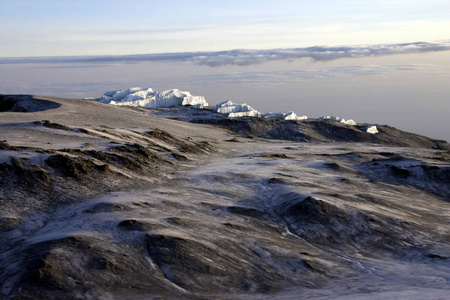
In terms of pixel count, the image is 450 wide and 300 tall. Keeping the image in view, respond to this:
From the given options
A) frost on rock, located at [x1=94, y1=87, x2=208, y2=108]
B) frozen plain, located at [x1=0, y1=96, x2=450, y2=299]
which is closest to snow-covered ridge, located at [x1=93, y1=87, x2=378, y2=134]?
frost on rock, located at [x1=94, y1=87, x2=208, y2=108]

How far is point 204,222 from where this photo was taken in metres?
23.0

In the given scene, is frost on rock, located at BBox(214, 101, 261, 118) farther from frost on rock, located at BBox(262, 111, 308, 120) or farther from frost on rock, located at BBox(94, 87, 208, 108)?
frost on rock, located at BBox(94, 87, 208, 108)

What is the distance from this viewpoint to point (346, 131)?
73500 millimetres

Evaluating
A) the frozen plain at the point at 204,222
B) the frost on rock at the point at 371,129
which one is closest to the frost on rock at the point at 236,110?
the frost on rock at the point at 371,129

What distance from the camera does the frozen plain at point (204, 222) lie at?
17406 mm

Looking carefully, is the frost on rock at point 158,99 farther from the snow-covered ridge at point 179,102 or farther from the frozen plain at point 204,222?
the frozen plain at point 204,222

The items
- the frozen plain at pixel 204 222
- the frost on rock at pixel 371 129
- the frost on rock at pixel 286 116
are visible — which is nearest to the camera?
the frozen plain at pixel 204 222

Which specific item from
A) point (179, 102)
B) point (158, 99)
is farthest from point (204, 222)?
point (179, 102)

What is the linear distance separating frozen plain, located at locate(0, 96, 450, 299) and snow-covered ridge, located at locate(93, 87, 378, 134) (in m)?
38.7

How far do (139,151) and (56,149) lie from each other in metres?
5.24

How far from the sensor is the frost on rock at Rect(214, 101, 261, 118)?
80.9 meters

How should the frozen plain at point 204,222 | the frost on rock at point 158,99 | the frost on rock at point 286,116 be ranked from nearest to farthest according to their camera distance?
the frozen plain at point 204,222 < the frost on rock at point 286,116 < the frost on rock at point 158,99

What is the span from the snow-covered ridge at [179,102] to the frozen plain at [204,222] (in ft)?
127

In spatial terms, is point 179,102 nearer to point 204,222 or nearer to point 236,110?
point 236,110
